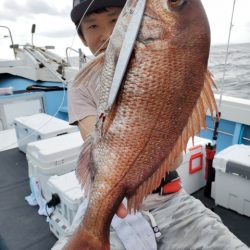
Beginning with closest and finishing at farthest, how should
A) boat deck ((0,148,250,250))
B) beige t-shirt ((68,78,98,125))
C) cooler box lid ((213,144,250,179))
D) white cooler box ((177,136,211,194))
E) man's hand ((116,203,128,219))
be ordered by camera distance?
man's hand ((116,203,128,219))
beige t-shirt ((68,78,98,125))
boat deck ((0,148,250,250))
cooler box lid ((213,144,250,179))
white cooler box ((177,136,211,194))

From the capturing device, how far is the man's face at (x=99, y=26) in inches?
60.0

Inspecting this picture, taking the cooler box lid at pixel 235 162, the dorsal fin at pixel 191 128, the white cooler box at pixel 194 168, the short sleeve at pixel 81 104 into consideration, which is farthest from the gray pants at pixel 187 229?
the white cooler box at pixel 194 168

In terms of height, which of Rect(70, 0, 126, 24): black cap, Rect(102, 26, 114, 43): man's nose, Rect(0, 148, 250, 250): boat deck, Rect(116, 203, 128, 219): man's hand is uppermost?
Rect(70, 0, 126, 24): black cap

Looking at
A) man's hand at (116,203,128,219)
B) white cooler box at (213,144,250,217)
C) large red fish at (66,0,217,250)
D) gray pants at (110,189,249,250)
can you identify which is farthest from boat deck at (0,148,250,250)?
large red fish at (66,0,217,250)

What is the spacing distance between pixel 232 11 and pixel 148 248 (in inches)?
→ 110

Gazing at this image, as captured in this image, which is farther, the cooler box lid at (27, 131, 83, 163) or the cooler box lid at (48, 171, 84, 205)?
the cooler box lid at (27, 131, 83, 163)

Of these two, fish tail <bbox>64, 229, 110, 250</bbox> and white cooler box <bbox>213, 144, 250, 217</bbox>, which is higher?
fish tail <bbox>64, 229, 110, 250</bbox>

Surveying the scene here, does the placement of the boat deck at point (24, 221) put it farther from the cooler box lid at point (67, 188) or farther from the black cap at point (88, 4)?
the black cap at point (88, 4)

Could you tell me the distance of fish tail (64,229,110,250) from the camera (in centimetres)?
124

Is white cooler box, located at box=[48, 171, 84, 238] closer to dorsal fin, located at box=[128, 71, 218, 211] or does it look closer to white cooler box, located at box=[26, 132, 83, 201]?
white cooler box, located at box=[26, 132, 83, 201]

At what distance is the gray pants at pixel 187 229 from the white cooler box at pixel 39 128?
2.31 metres

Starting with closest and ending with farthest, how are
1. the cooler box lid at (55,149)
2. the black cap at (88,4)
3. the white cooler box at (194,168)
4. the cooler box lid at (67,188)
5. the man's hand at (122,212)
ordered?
the man's hand at (122,212) → the black cap at (88,4) → the cooler box lid at (67,188) → the cooler box lid at (55,149) → the white cooler box at (194,168)

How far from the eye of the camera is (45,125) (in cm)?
412

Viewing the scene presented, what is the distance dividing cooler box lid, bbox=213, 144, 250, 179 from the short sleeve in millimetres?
1679
